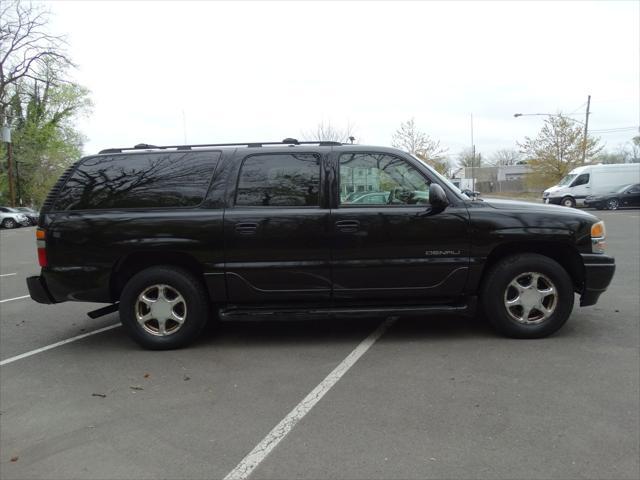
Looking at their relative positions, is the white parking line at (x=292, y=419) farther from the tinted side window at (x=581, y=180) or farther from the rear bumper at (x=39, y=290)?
the tinted side window at (x=581, y=180)

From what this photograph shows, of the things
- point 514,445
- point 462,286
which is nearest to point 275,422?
point 514,445

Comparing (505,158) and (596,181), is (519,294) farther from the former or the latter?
(505,158)

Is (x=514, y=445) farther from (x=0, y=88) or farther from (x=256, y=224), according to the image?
(x=0, y=88)

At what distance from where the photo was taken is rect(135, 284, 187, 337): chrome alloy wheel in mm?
4879

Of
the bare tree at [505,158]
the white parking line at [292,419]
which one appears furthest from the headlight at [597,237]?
the bare tree at [505,158]

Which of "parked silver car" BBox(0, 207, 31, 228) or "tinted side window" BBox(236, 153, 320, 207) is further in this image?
"parked silver car" BBox(0, 207, 31, 228)

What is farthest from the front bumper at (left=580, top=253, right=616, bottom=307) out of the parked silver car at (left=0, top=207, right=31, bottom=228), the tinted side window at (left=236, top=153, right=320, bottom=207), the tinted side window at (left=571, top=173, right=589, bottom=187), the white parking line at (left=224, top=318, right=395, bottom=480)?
the parked silver car at (left=0, top=207, right=31, bottom=228)

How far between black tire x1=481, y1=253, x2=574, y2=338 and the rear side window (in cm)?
284

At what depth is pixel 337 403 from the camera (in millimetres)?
3635

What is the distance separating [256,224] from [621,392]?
3.15m

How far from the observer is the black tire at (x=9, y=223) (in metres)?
34.1

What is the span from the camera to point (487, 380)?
13.0ft

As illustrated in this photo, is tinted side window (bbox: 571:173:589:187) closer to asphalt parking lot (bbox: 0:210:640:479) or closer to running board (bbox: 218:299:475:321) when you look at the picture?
asphalt parking lot (bbox: 0:210:640:479)

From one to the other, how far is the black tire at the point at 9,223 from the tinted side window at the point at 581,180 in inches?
1368
